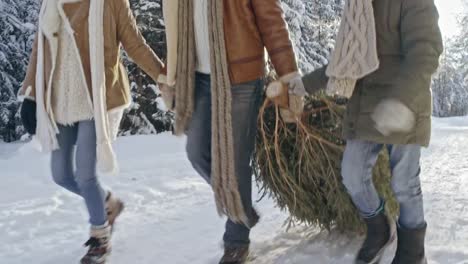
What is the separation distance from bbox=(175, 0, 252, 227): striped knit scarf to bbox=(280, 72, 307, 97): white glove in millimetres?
294

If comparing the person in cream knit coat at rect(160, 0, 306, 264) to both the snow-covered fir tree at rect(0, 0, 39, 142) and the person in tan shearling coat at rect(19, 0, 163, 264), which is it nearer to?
the person in tan shearling coat at rect(19, 0, 163, 264)

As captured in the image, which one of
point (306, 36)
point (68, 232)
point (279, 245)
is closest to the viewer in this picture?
point (279, 245)

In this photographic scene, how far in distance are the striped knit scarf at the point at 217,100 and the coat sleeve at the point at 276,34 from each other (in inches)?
8.4

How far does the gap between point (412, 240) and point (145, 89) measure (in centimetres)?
1003

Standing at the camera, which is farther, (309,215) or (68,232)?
(68,232)

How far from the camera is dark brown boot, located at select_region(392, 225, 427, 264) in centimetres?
231

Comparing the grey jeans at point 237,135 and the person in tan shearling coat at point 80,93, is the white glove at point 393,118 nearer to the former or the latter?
the grey jeans at point 237,135

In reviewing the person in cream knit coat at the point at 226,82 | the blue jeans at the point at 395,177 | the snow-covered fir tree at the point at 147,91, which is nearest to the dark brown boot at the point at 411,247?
the blue jeans at the point at 395,177

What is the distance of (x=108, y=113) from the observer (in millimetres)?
2836

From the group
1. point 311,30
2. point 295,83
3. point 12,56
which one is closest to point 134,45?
point 295,83

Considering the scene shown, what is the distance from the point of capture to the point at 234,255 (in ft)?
8.73

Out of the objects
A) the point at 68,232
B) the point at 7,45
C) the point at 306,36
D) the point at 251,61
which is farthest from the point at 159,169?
the point at 306,36

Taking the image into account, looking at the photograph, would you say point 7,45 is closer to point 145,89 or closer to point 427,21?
point 145,89

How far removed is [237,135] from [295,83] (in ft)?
1.30
